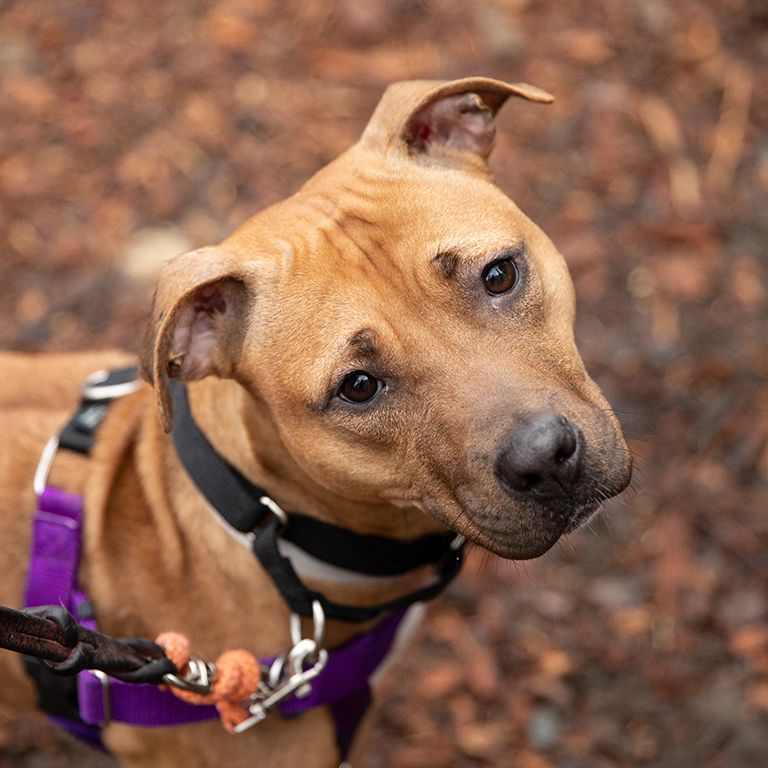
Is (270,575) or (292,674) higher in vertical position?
(270,575)

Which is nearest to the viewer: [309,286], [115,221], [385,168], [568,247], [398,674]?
[309,286]

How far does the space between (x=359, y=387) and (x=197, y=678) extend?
1.02 metres

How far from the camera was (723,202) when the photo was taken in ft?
20.1

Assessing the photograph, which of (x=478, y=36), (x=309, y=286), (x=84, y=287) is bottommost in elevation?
(x=84, y=287)

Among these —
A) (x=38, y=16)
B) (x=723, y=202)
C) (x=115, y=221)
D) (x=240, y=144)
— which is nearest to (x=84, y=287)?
(x=115, y=221)

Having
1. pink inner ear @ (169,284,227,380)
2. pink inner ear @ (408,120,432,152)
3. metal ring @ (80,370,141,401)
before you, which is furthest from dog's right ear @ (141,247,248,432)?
pink inner ear @ (408,120,432,152)

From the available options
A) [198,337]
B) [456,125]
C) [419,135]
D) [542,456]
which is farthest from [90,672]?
[456,125]

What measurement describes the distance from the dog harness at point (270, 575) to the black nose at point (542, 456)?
755mm

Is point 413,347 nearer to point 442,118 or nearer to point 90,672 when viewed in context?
point 442,118

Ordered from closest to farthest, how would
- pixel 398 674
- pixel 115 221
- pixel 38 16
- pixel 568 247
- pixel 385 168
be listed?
pixel 385 168 < pixel 398 674 < pixel 568 247 < pixel 115 221 < pixel 38 16

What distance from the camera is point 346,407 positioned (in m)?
3.05

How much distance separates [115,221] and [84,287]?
508 mm

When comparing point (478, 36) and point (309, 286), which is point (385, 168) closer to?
point (309, 286)

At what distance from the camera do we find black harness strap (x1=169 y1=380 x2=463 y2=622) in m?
3.22
